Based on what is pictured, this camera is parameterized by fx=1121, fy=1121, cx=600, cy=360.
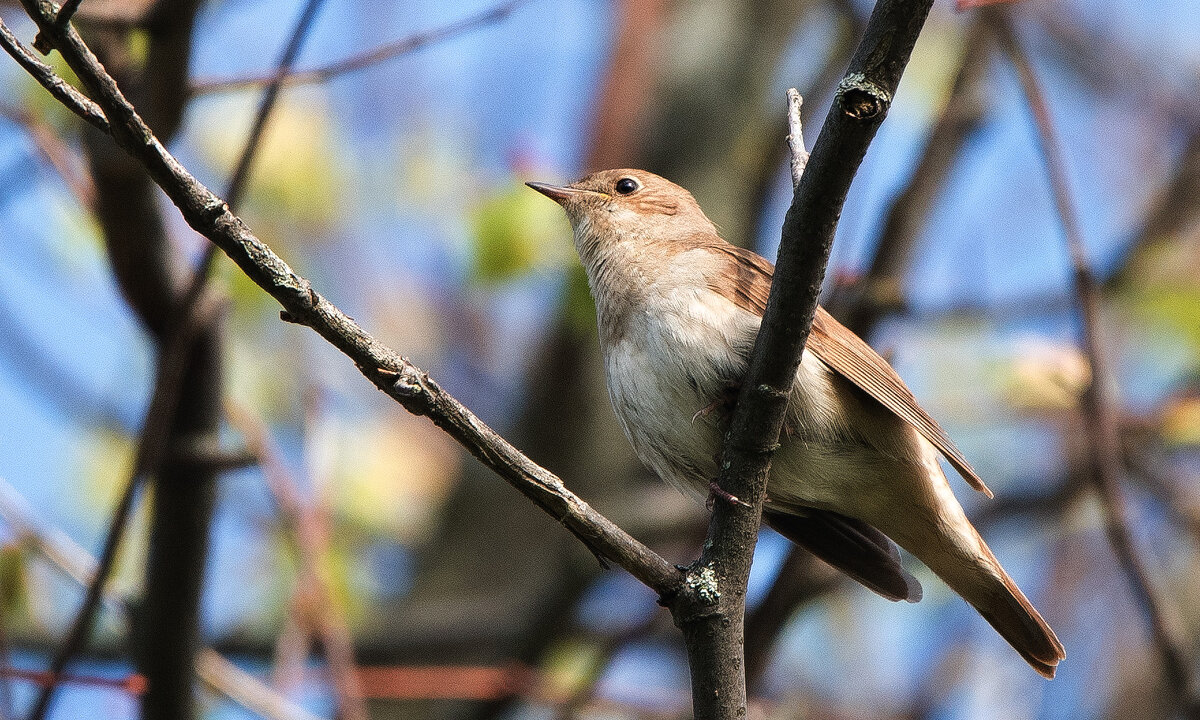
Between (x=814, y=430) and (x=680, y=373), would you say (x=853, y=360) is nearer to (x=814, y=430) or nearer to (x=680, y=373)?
(x=814, y=430)

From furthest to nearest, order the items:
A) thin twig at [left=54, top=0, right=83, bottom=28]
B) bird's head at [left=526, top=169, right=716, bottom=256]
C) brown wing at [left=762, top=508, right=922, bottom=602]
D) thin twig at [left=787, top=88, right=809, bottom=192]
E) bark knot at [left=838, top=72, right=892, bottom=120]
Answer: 1. bird's head at [left=526, top=169, right=716, bottom=256]
2. brown wing at [left=762, top=508, right=922, bottom=602]
3. thin twig at [left=787, top=88, right=809, bottom=192]
4. bark knot at [left=838, top=72, right=892, bottom=120]
5. thin twig at [left=54, top=0, right=83, bottom=28]

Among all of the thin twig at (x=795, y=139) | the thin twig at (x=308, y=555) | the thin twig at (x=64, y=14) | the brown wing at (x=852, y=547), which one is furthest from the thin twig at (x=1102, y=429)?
the thin twig at (x=64, y=14)

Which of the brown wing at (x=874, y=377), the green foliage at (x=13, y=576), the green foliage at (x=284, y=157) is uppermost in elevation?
the green foliage at (x=284, y=157)

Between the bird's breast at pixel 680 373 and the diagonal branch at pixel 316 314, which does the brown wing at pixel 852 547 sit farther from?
the diagonal branch at pixel 316 314

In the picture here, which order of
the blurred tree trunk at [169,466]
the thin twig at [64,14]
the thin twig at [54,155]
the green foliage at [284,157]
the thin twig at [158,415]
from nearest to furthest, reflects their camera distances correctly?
1. the thin twig at [64,14]
2. the thin twig at [158,415]
3. the blurred tree trunk at [169,466]
4. the thin twig at [54,155]
5. the green foliage at [284,157]

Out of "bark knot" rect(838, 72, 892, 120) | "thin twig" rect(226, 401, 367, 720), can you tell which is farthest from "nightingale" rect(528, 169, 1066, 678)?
"thin twig" rect(226, 401, 367, 720)

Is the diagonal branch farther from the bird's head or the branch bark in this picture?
the bird's head

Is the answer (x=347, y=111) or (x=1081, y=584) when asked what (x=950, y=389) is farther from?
(x=347, y=111)
